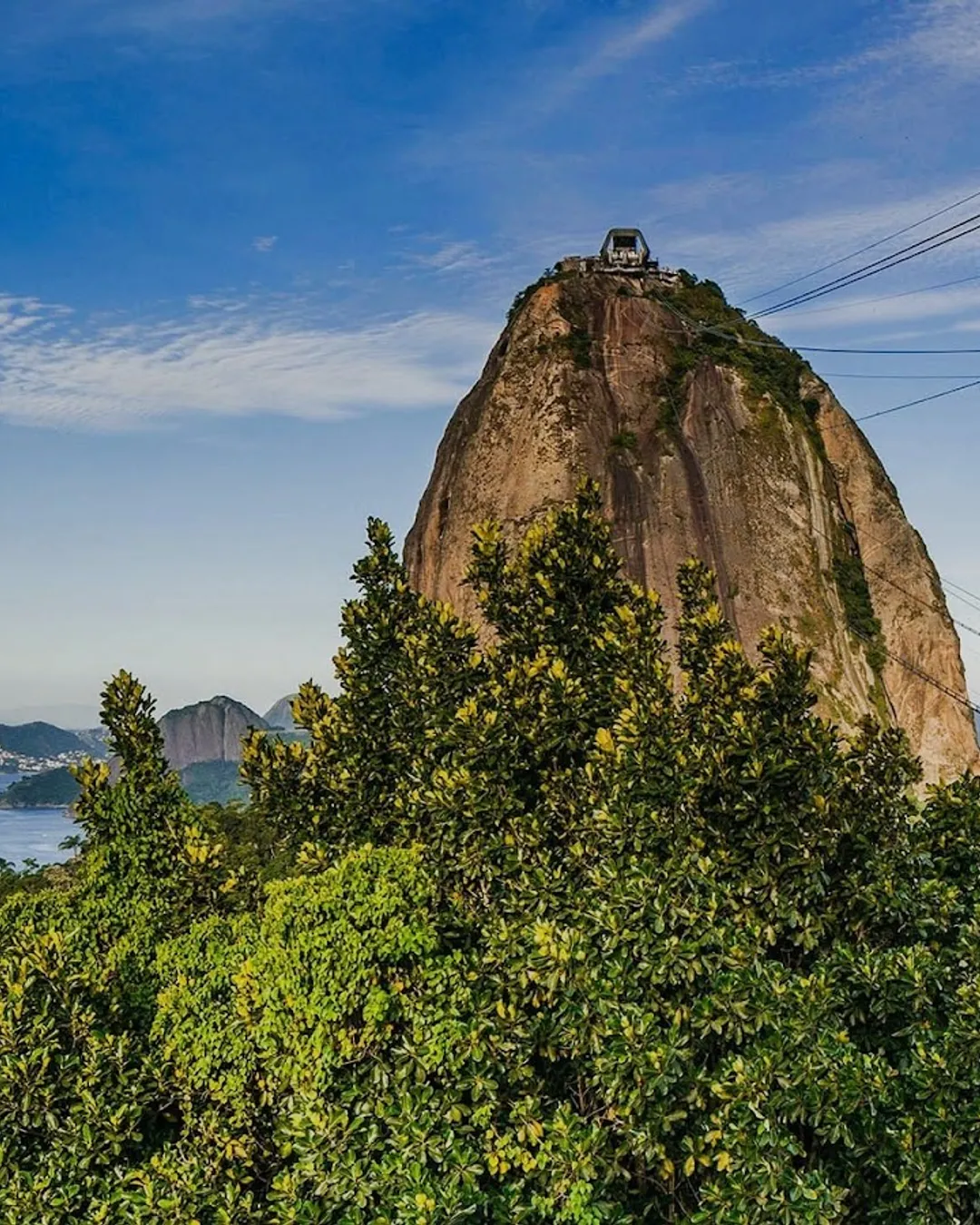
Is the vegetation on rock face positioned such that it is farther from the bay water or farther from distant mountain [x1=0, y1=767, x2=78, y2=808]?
distant mountain [x1=0, y1=767, x2=78, y2=808]

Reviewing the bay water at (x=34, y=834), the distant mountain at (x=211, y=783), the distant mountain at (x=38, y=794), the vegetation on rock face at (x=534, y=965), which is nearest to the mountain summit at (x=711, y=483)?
the vegetation on rock face at (x=534, y=965)

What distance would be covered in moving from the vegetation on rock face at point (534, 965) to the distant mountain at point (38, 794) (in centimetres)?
16480

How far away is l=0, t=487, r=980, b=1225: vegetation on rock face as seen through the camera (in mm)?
6781

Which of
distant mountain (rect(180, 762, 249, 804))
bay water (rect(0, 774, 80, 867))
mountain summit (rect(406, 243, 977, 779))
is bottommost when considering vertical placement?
bay water (rect(0, 774, 80, 867))

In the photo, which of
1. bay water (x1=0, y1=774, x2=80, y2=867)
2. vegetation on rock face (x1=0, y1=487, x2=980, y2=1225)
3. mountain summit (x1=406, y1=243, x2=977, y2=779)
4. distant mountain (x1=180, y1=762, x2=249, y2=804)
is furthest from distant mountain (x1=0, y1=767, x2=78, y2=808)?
vegetation on rock face (x1=0, y1=487, x2=980, y2=1225)

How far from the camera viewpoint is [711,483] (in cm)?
4528

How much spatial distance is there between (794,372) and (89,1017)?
4852cm

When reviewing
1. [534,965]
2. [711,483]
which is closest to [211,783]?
[711,483]

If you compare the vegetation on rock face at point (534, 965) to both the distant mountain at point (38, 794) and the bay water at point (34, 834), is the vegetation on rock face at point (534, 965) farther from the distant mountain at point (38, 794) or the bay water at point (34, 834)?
the distant mountain at point (38, 794)

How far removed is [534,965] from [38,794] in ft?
566

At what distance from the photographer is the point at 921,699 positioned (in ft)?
147

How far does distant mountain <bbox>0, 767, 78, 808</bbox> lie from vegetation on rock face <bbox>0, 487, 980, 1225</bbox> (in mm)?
164801

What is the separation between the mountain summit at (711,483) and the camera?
43500 mm

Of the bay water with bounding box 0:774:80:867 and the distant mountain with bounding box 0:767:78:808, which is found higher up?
the distant mountain with bounding box 0:767:78:808
